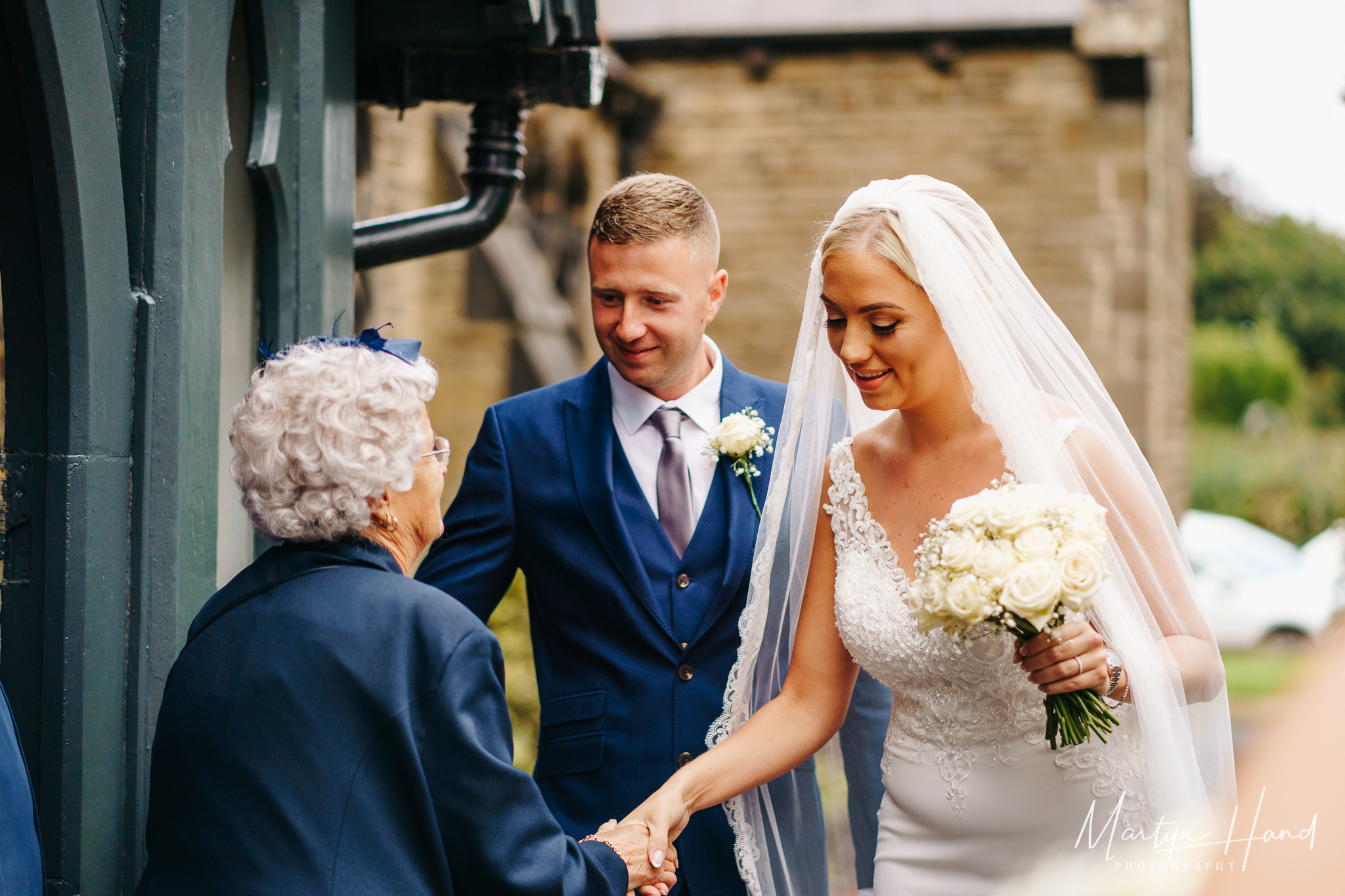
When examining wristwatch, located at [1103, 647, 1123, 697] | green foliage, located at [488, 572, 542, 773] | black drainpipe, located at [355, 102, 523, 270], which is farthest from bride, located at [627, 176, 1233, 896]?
green foliage, located at [488, 572, 542, 773]

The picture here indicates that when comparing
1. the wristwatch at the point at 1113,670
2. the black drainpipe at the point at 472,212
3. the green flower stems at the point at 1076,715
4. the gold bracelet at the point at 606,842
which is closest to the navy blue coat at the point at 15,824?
the gold bracelet at the point at 606,842

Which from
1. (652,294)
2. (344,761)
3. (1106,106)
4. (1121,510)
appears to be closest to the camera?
(344,761)

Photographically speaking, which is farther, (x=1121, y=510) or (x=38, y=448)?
(x=1121, y=510)

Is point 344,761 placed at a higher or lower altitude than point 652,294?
lower

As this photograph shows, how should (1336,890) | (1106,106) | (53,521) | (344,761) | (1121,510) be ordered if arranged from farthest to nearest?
1. (1106,106)
2. (1121,510)
3. (53,521)
4. (344,761)
5. (1336,890)

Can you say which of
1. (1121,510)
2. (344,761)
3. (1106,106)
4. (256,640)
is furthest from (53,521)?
(1106,106)

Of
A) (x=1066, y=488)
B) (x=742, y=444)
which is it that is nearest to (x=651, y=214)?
(x=742, y=444)

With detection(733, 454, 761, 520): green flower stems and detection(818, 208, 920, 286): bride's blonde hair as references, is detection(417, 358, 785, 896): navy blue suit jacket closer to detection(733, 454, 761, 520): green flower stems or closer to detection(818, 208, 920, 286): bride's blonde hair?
detection(733, 454, 761, 520): green flower stems

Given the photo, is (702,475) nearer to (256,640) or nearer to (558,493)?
(558,493)

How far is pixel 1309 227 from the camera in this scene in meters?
46.6

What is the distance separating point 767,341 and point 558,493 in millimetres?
9511

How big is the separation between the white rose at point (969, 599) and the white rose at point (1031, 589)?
33 mm

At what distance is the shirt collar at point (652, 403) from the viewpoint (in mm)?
3051

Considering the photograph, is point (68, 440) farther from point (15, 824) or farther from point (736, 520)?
point (736, 520)
